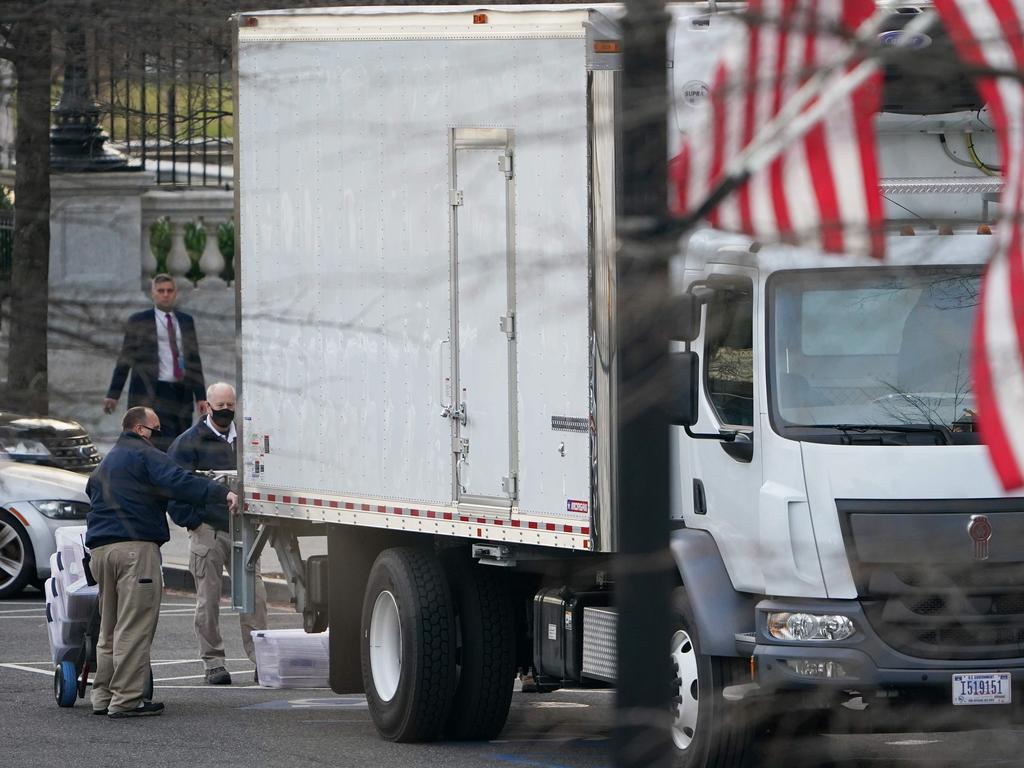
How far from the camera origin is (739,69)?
2730mm

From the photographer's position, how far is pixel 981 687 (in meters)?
7.75

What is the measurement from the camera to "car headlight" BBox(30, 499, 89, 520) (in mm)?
15453

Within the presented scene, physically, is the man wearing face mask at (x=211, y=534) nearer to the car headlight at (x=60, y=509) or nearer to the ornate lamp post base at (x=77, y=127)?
the car headlight at (x=60, y=509)

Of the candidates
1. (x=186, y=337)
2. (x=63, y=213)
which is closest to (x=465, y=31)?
Answer: (x=63, y=213)

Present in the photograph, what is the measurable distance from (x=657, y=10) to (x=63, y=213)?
2.00m

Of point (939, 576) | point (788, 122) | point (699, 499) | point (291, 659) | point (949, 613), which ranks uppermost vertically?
point (788, 122)

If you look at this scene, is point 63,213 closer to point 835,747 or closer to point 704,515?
point 835,747

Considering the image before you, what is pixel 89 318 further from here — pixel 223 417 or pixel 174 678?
pixel 174 678

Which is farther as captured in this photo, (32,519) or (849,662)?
(32,519)

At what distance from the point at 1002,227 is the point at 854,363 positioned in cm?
556

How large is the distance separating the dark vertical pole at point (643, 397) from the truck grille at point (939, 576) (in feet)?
1.23

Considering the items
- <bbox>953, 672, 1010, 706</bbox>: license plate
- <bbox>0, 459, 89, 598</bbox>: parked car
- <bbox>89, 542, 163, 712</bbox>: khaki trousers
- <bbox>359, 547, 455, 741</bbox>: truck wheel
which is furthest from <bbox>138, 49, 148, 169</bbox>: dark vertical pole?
<bbox>0, 459, 89, 598</bbox>: parked car

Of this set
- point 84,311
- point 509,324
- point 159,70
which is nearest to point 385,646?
point 509,324

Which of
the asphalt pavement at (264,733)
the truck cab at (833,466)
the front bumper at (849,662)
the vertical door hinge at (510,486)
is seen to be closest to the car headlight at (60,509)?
the asphalt pavement at (264,733)
